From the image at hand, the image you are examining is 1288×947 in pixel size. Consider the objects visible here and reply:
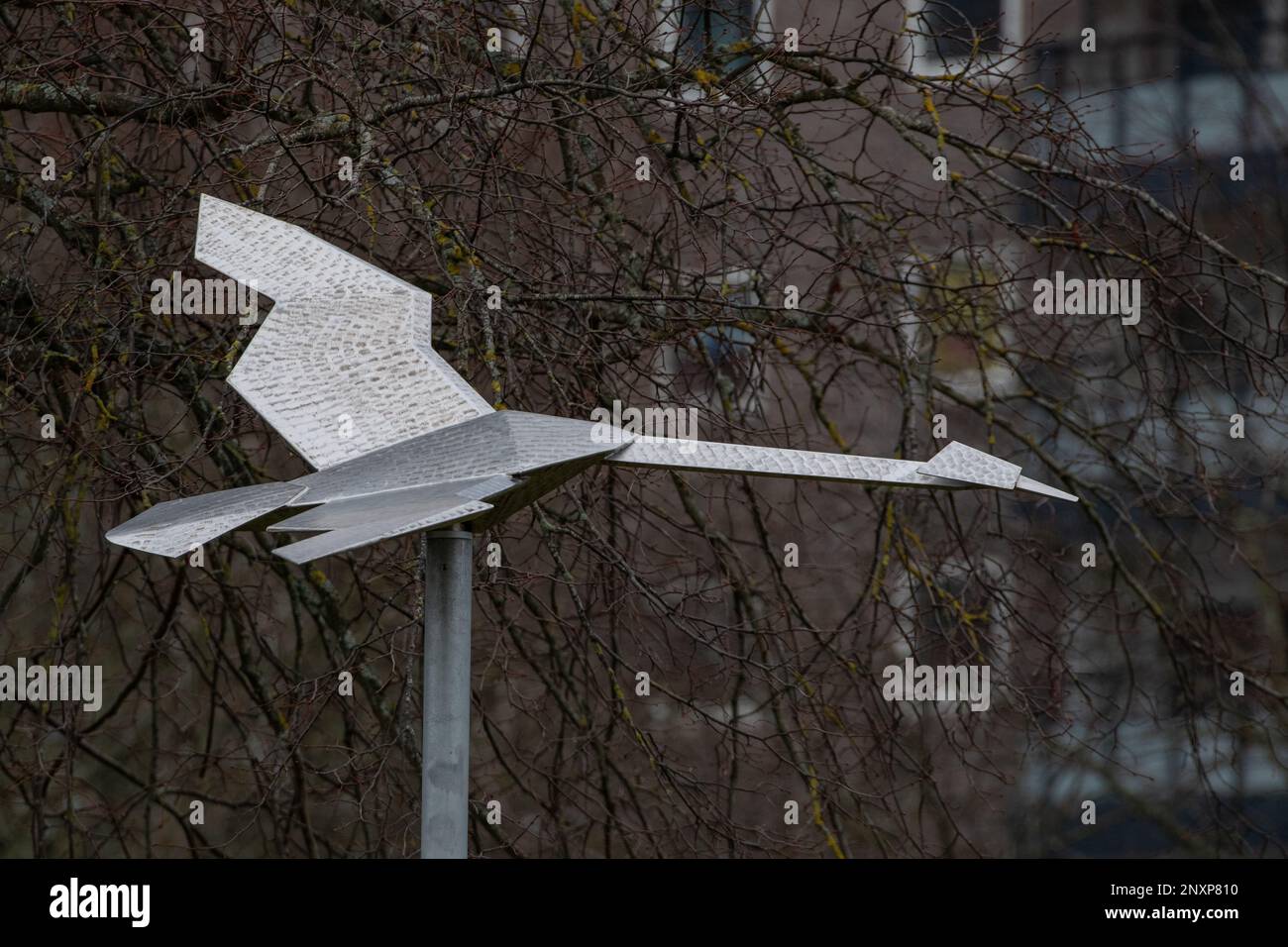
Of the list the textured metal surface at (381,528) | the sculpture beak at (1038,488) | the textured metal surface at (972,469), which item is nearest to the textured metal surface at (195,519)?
the textured metal surface at (381,528)

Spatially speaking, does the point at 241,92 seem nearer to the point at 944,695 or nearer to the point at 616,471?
the point at 616,471

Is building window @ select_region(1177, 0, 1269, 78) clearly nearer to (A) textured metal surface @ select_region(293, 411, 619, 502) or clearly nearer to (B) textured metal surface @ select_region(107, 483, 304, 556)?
(A) textured metal surface @ select_region(293, 411, 619, 502)

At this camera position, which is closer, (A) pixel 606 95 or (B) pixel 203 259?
(B) pixel 203 259

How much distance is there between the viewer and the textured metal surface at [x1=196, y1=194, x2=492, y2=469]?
2904mm

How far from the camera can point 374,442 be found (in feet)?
9.41

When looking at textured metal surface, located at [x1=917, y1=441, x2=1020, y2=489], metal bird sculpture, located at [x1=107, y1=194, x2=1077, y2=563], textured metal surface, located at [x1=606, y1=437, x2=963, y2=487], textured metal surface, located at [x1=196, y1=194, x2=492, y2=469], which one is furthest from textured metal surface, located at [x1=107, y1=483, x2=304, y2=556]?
textured metal surface, located at [x1=917, y1=441, x2=1020, y2=489]

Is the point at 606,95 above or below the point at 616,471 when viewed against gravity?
above

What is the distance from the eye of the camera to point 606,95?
5.63m

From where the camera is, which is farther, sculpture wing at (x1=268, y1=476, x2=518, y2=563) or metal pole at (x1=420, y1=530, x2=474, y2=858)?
metal pole at (x1=420, y1=530, x2=474, y2=858)

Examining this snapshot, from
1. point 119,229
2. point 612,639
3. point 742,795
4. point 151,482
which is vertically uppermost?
point 119,229

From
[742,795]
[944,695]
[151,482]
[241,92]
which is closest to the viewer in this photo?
[151,482]

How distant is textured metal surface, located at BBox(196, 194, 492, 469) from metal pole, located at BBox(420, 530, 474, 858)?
11.5 inches
